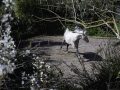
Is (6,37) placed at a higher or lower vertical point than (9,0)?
lower

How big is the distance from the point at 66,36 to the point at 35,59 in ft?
13.6

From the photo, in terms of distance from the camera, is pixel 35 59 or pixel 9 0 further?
pixel 9 0

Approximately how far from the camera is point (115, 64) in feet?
21.8

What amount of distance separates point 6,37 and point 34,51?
1.87 feet

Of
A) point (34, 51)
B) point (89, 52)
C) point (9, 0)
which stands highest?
point (9, 0)

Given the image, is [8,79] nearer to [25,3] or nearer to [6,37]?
[6,37]

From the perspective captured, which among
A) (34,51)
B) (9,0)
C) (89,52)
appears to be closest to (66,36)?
(89,52)

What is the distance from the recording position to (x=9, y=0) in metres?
9.68

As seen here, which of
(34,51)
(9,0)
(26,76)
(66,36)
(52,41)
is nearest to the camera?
(26,76)

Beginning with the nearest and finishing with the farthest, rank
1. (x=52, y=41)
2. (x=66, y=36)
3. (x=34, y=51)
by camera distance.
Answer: (x=34, y=51), (x=66, y=36), (x=52, y=41)

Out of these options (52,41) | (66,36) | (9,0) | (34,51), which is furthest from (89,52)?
(34,51)

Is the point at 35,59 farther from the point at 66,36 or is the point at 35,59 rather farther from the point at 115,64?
the point at 66,36

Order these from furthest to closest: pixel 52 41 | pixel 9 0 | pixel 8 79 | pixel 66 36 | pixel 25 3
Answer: pixel 25 3, pixel 52 41, pixel 66 36, pixel 9 0, pixel 8 79

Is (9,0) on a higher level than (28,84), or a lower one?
higher
